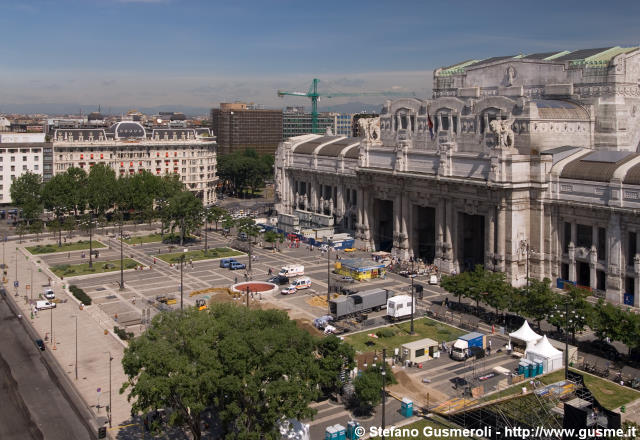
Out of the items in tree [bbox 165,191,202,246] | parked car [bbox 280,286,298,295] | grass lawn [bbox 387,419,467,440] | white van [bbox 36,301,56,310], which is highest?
tree [bbox 165,191,202,246]

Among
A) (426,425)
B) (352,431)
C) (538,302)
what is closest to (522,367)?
(538,302)

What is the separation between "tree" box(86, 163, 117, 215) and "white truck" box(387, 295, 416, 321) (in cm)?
10288

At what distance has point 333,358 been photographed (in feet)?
191

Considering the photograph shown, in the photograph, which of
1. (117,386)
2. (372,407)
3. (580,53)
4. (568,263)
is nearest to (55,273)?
(117,386)

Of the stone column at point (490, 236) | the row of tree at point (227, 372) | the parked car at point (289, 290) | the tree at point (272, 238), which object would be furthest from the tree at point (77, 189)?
the row of tree at point (227, 372)

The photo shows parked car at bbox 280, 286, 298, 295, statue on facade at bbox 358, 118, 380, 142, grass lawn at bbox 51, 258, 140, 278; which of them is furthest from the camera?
statue on facade at bbox 358, 118, 380, 142

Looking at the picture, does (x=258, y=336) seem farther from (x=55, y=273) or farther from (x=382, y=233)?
(x=382, y=233)

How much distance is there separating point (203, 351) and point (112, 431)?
15303 mm

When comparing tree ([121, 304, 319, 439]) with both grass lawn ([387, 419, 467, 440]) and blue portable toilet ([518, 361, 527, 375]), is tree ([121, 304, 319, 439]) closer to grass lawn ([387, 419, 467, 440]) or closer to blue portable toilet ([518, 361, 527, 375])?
grass lawn ([387, 419, 467, 440])

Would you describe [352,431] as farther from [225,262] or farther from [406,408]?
[225,262]

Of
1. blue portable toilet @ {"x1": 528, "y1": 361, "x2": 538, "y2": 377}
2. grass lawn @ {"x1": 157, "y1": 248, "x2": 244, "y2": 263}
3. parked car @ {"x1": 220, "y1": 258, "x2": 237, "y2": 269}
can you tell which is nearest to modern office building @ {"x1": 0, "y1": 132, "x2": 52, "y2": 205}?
grass lawn @ {"x1": 157, "y1": 248, "x2": 244, "y2": 263}

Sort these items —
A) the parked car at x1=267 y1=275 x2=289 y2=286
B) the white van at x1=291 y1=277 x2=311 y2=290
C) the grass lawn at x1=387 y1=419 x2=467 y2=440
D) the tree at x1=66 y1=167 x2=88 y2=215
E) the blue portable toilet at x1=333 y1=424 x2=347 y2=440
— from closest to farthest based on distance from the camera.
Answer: the blue portable toilet at x1=333 y1=424 x2=347 y2=440
the grass lawn at x1=387 y1=419 x2=467 y2=440
the white van at x1=291 y1=277 x2=311 y2=290
the parked car at x1=267 y1=275 x2=289 y2=286
the tree at x1=66 y1=167 x2=88 y2=215

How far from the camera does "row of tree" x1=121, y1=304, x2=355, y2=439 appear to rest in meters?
46.4

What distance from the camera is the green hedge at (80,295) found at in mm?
97562
